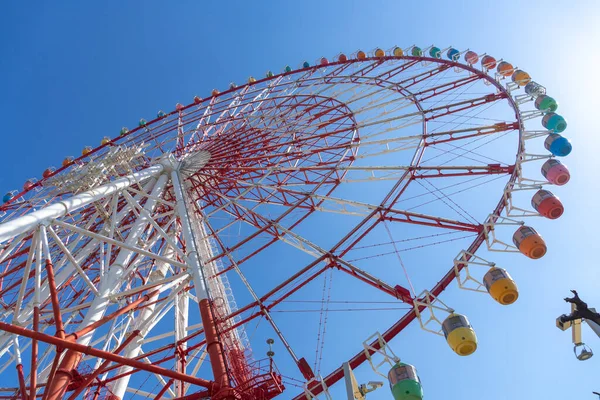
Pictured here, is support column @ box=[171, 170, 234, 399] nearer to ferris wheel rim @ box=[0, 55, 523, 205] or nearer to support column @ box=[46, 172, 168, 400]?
support column @ box=[46, 172, 168, 400]

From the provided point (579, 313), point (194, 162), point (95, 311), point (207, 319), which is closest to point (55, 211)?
point (95, 311)

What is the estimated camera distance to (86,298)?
13367 millimetres

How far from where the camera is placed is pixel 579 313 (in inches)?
329

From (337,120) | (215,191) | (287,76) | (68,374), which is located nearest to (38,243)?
(68,374)

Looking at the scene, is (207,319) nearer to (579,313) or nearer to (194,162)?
(579,313)

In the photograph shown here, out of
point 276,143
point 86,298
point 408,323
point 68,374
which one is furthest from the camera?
point 276,143

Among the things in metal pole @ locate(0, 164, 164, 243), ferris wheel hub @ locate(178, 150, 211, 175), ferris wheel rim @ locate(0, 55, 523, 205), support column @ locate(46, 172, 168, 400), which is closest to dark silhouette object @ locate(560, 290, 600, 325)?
ferris wheel rim @ locate(0, 55, 523, 205)

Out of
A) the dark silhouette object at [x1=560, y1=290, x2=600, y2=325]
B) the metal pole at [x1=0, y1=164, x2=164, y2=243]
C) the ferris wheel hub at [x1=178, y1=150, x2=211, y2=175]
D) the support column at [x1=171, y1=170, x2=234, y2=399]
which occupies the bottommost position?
the dark silhouette object at [x1=560, y1=290, x2=600, y2=325]

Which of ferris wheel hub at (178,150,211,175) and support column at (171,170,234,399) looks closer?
support column at (171,170,234,399)

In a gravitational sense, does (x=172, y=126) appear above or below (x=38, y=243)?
above

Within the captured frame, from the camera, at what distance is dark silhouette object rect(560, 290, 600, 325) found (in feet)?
27.3

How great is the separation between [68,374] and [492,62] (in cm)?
1673

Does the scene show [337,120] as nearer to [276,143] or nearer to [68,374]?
[276,143]

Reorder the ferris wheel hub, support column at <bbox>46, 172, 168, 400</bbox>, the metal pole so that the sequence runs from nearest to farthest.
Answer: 1. support column at <bbox>46, 172, 168, 400</bbox>
2. the metal pole
3. the ferris wheel hub
